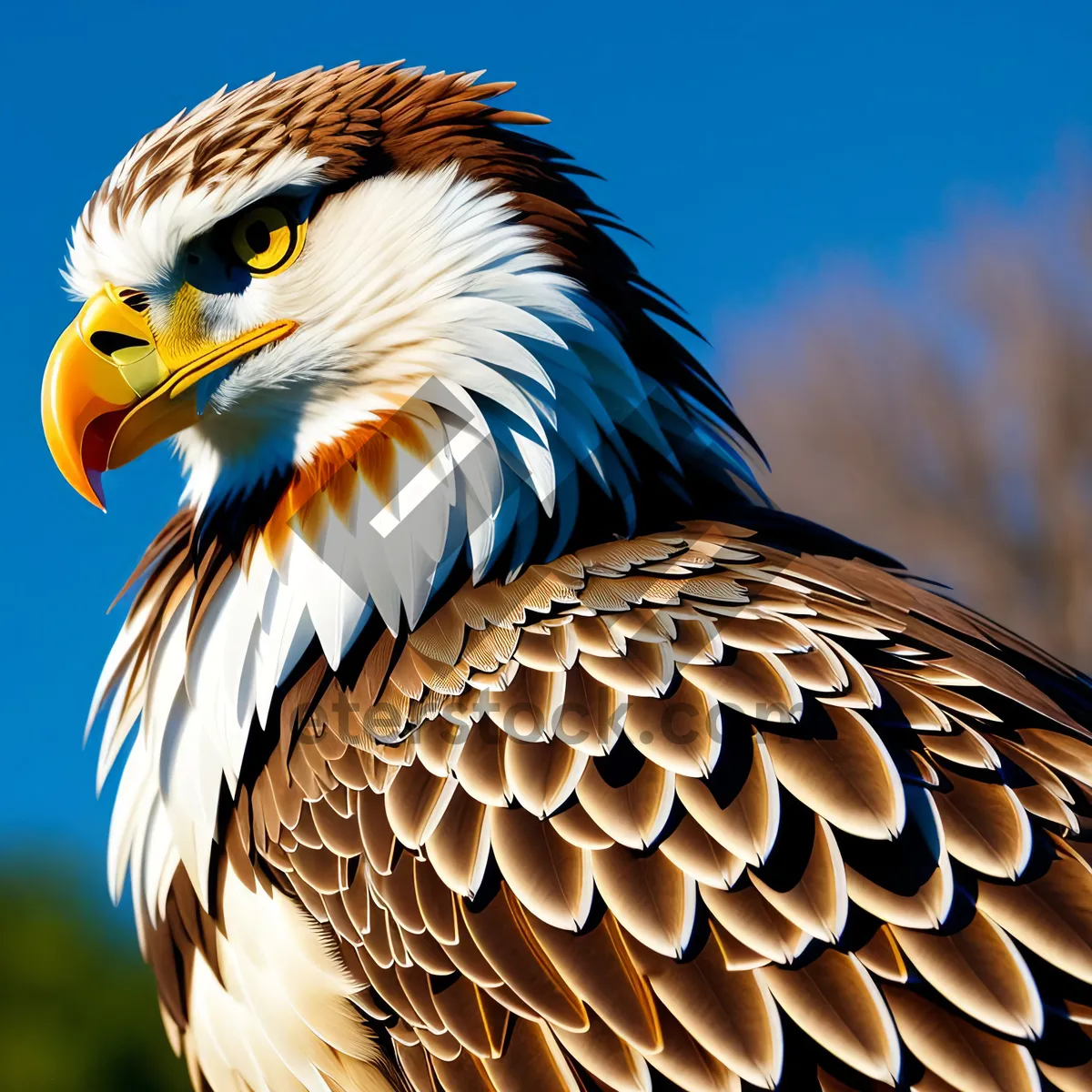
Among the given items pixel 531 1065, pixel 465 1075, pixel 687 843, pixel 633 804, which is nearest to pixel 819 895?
pixel 687 843

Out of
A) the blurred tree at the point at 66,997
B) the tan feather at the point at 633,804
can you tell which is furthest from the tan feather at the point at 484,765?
the blurred tree at the point at 66,997

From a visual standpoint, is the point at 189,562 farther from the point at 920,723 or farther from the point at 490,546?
the point at 920,723

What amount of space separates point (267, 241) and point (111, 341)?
1.30 feet

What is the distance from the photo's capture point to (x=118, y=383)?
262 cm

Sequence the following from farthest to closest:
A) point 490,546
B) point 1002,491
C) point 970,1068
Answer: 1. point 1002,491
2. point 490,546
3. point 970,1068

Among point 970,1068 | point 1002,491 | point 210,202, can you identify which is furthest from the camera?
point 1002,491

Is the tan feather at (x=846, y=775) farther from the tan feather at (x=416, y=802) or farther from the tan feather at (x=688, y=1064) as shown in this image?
the tan feather at (x=416, y=802)

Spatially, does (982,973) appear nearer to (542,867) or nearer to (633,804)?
(633,804)

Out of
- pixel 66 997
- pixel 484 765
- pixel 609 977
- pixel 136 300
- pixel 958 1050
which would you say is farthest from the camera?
pixel 66 997

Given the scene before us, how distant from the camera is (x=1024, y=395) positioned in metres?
17.6

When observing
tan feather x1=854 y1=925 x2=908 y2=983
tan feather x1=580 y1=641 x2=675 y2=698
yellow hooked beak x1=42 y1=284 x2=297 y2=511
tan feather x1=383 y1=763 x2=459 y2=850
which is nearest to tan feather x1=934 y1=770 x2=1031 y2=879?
tan feather x1=854 y1=925 x2=908 y2=983

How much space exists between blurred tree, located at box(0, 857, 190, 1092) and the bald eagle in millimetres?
6638

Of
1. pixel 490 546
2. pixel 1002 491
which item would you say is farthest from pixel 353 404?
pixel 1002 491

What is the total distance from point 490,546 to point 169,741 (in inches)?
31.8
